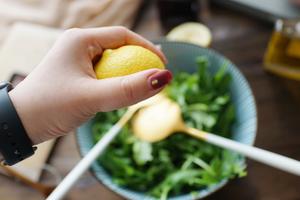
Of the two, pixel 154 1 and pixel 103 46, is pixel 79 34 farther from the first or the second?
pixel 154 1

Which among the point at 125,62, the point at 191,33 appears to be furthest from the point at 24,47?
the point at 125,62

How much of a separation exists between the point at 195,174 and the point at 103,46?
A: 27 cm

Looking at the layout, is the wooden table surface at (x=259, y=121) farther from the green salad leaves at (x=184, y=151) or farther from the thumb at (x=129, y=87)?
the thumb at (x=129, y=87)

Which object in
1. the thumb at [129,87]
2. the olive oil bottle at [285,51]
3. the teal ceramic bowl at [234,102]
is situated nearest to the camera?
the thumb at [129,87]

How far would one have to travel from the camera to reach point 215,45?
80 cm

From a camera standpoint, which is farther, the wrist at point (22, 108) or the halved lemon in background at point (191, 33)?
the halved lemon in background at point (191, 33)

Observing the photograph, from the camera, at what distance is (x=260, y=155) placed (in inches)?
20.2

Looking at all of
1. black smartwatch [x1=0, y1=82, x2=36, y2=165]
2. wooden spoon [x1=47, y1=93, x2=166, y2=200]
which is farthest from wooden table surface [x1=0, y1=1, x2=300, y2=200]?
black smartwatch [x1=0, y1=82, x2=36, y2=165]

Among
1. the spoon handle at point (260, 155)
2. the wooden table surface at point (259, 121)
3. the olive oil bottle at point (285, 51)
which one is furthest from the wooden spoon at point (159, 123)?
the olive oil bottle at point (285, 51)

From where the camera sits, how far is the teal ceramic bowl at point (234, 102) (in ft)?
1.99

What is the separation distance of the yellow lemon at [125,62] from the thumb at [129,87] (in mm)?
17

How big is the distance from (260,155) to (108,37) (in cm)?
24

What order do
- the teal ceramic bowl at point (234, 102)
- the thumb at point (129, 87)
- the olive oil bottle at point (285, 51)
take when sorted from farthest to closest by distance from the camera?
the olive oil bottle at point (285, 51) → the teal ceramic bowl at point (234, 102) → the thumb at point (129, 87)

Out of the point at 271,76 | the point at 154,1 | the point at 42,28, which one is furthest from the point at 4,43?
the point at 271,76
